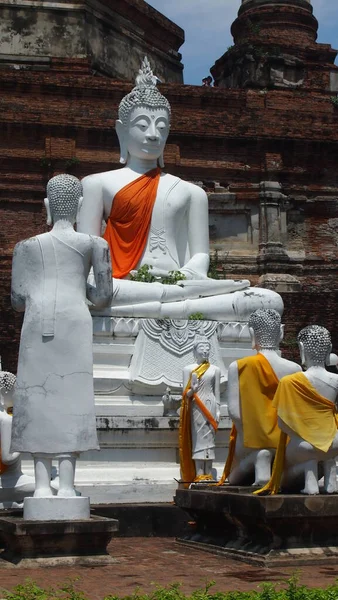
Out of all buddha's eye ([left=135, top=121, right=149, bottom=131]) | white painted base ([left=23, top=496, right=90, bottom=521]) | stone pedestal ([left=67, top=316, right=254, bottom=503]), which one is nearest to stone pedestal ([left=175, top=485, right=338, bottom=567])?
white painted base ([left=23, top=496, right=90, bottom=521])

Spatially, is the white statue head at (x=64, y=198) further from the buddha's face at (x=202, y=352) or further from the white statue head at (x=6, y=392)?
the buddha's face at (x=202, y=352)

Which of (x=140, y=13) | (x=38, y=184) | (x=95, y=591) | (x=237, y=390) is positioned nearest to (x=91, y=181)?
(x=237, y=390)

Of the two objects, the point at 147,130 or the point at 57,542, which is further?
the point at 147,130

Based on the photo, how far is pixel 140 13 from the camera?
2414cm

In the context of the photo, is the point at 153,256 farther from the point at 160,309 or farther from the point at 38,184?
the point at 38,184

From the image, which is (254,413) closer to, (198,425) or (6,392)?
(198,425)

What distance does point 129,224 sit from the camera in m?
12.0

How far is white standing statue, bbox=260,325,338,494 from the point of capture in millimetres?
7176

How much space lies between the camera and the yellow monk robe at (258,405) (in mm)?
7742

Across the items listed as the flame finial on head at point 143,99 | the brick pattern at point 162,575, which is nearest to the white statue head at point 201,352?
the brick pattern at point 162,575

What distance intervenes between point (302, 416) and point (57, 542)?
169 cm

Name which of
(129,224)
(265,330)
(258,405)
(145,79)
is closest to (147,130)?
(145,79)

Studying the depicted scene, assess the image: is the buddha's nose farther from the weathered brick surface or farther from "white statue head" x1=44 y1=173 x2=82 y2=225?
the weathered brick surface

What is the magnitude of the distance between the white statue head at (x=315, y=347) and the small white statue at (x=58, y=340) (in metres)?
1.31
